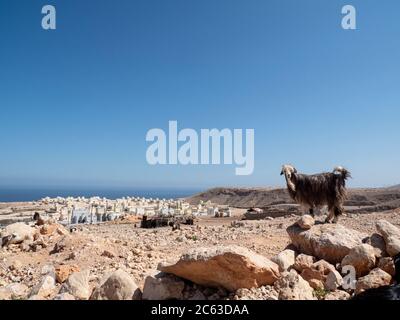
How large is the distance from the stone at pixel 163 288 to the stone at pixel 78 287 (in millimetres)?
1126

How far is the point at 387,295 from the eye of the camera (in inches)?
206

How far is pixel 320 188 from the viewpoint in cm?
1251

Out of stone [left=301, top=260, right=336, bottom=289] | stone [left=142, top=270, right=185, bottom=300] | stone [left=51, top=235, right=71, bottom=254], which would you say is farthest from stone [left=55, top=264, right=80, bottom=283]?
stone [left=301, top=260, right=336, bottom=289]

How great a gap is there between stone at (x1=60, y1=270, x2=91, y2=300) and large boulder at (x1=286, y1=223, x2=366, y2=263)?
14.4 ft

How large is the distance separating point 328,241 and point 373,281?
1.58 metres

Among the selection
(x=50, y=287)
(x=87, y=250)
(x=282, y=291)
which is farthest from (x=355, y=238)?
(x=87, y=250)

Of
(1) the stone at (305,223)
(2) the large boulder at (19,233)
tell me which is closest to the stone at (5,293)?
(2) the large boulder at (19,233)

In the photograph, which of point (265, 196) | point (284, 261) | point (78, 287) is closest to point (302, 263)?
point (284, 261)

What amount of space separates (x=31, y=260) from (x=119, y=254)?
270cm

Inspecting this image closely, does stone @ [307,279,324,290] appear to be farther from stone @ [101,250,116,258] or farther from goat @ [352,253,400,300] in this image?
stone @ [101,250,116,258]

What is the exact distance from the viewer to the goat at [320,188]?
1223cm

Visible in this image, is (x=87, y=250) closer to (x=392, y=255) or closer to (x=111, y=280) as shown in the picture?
(x=111, y=280)

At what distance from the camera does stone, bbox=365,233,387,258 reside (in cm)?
686

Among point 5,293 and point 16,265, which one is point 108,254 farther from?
point 5,293
